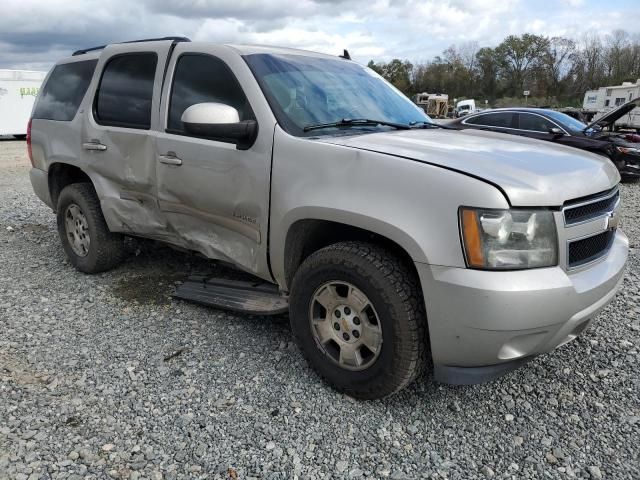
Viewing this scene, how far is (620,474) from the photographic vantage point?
7.93ft

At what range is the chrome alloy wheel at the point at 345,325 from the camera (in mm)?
2777

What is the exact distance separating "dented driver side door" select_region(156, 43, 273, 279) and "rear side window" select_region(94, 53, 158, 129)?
257 mm

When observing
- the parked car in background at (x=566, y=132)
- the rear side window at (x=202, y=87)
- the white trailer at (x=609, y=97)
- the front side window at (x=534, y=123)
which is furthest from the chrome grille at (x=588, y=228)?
the white trailer at (x=609, y=97)

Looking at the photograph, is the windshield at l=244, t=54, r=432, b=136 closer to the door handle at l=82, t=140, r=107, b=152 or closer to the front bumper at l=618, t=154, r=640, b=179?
the door handle at l=82, t=140, r=107, b=152

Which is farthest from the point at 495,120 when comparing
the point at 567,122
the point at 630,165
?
the point at 630,165

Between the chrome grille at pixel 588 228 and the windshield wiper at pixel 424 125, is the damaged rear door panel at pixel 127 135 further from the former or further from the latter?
the chrome grille at pixel 588 228

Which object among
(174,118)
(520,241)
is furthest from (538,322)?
(174,118)

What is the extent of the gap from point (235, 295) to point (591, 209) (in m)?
2.25

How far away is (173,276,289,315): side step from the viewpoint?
342 centimetres

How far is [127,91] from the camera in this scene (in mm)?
4211

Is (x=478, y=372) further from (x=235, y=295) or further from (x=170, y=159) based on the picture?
(x=170, y=159)

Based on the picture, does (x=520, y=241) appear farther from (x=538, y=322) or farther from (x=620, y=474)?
(x=620, y=474)

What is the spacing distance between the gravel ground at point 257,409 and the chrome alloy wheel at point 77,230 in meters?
0.84

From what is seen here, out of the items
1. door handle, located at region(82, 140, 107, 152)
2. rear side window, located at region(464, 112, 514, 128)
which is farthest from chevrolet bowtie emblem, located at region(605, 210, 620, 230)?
rear side window, located at region(464, 112, 514, 128)
